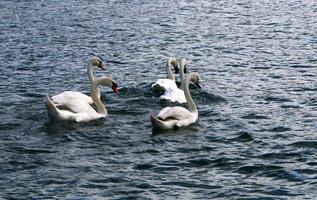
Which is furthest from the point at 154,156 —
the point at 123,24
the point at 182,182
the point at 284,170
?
the point at 123,24

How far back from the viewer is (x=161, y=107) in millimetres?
22156

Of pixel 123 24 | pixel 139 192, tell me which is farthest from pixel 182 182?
pixel 123 24

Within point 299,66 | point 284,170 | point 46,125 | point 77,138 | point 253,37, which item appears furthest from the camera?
point 253,37

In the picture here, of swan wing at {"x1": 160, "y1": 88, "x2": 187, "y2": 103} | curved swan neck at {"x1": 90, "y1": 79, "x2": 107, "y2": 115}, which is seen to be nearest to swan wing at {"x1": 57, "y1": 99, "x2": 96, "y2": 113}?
curved swan neck at {"x1": 90, "y1": 79, "x2": 107, "y2": 115}

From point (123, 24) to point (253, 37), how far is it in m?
8.15

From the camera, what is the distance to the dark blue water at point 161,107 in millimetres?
15367

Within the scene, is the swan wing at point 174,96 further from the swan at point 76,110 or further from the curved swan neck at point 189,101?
the swan at point 76,110

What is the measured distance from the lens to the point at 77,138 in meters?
18.7

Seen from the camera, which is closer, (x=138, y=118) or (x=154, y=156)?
(x=154, y=156)

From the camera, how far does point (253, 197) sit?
14.5 meters

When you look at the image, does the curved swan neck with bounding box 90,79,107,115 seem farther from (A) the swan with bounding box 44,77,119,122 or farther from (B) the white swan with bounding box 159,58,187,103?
(B) the white swan with bounding box 159,58,187,103

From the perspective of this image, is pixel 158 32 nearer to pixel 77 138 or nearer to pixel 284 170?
pixel 77 138

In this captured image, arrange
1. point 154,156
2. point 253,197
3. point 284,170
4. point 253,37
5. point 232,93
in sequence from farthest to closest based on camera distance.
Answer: point 253,37
point 232,93
point 154,156
point 284,170
point 253,197

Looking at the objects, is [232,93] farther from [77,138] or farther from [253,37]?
[253,37]
